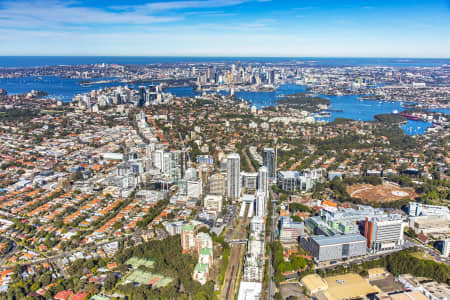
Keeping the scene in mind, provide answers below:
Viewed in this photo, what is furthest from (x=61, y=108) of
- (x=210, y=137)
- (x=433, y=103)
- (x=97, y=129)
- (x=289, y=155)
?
(x=433, y=103)

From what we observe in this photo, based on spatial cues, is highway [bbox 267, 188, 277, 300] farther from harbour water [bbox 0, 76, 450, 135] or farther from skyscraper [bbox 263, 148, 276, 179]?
harbour water [bbox 0, 76, 450, 135]

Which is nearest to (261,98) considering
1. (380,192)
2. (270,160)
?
(270,160)

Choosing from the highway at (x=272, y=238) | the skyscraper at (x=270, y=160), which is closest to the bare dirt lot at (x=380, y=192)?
the skyscraper at (x=270, y=160)

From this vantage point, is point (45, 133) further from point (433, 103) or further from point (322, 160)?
point (433, 103)

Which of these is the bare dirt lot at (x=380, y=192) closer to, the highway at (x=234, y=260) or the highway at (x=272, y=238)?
the highway at (x=272, y=238)

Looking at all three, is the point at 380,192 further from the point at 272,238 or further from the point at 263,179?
the point at 272,238
